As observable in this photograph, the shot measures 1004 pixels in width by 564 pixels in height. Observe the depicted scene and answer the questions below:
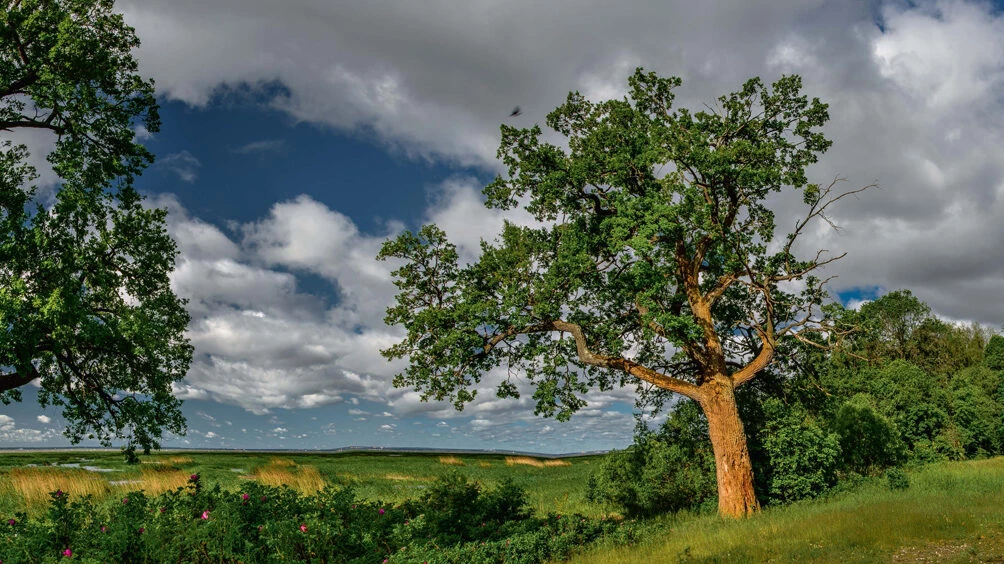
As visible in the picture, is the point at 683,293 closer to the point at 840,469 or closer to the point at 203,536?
the point at 840,469

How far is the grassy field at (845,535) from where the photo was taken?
1241cm

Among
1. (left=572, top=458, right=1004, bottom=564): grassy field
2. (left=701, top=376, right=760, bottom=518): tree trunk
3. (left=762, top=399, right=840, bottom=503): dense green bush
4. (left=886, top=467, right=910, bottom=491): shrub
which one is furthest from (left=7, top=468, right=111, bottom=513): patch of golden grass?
(left=886, top=467, right=910, bottom=491): shrub

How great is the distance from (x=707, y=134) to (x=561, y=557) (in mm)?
16722

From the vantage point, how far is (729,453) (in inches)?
806

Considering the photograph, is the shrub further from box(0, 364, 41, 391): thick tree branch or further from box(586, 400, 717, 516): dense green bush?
box(0, 364, 41, 391): thick tree branch

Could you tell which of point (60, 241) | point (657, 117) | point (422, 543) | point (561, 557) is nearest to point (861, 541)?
point (561, 557)

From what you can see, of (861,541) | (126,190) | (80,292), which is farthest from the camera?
(126,190)

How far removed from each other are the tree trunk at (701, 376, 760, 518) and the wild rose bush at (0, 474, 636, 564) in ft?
20.9

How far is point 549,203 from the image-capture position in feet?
74.8

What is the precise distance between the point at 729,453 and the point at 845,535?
21.6 feet

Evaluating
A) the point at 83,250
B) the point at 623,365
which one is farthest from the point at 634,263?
the point at 83,250

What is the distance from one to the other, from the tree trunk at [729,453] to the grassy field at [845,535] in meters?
0.98

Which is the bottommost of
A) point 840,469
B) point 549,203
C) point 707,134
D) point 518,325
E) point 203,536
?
point 840,469

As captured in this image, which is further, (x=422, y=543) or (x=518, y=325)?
(x=518, y=325)
